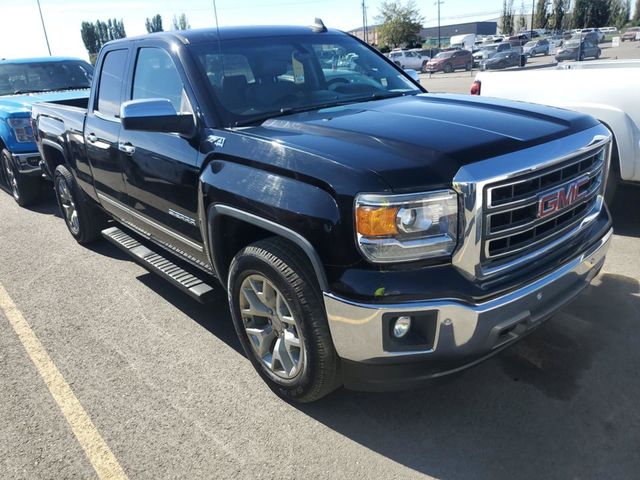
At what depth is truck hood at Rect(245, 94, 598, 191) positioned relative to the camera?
7.61ft

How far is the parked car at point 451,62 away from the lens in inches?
1550

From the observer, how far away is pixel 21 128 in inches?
281

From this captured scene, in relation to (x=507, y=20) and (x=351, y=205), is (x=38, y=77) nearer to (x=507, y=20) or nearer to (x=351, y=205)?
(x=351, y=205)

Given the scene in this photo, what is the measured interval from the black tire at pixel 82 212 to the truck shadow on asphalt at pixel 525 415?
3.57m

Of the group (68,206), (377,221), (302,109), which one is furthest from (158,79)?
(68,206)

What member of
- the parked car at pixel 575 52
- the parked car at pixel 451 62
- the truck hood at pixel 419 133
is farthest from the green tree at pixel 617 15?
the truck hood at pixel 419 133

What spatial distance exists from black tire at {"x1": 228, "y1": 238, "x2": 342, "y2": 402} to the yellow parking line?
93 cm

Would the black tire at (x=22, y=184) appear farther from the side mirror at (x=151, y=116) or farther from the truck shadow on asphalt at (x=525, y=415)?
the truck shadow on asphalt at (x=525, y=415)

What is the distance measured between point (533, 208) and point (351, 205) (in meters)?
0.87

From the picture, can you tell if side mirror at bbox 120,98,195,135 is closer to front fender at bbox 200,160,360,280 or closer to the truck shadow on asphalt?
front fender at bbox 200,160,360,280

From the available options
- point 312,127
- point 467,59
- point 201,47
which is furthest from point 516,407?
point 467,59

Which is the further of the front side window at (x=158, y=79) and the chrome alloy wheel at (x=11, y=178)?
the chrome alloy wheel at (x=11, y=178)

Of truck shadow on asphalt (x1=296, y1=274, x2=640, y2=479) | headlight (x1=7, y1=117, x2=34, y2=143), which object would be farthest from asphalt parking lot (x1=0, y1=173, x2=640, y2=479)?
headlight (x1=7, y1=117, x2=34, y2=143)

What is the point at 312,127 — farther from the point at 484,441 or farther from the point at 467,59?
the point at 467,59
